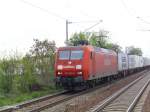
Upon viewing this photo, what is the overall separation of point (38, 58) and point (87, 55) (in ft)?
11.9

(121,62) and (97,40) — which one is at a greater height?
(97,40)

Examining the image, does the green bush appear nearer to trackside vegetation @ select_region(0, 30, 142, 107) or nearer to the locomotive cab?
trackside vegetation @ select_region(0, 30, 142, 107)

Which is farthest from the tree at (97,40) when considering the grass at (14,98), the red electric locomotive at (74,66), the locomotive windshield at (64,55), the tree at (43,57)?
the grass at (14,98)

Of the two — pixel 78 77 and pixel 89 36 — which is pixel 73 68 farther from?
pixel 89 36

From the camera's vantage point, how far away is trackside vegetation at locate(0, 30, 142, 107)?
22.8 metres

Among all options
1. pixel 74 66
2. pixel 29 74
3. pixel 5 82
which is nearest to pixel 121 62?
pixel 74 66

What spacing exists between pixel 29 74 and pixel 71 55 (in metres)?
3.10

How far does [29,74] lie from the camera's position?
24828mm

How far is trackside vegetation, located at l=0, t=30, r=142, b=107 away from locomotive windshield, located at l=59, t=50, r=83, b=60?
1.92 m

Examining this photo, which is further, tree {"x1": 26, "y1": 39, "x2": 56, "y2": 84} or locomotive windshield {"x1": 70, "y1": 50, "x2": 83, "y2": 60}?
tree {"x1": 26, "y1": 39, "x2": 56, "y2": 84}

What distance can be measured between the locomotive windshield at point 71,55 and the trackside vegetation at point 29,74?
1.92 metres

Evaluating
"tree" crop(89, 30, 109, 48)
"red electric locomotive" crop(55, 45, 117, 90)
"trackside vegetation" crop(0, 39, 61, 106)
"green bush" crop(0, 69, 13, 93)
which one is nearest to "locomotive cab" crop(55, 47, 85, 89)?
"red electric locomotive" crop(55, 45, 117, 90)

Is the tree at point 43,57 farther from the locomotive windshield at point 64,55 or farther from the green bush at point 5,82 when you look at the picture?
the green bush at point 5,82

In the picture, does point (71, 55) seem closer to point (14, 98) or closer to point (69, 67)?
point (69, 67)
